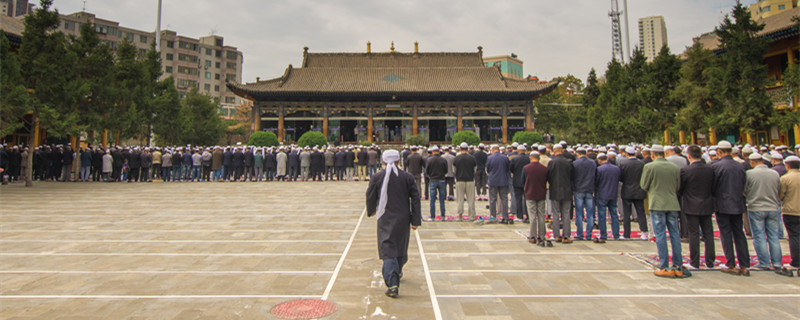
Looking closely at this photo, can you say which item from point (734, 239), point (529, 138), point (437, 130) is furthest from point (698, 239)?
point (437, 130)

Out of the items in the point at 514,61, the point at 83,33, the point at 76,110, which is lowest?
the point at 76,110

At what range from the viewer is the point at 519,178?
31.1ft

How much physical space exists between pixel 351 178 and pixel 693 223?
16.6 meters

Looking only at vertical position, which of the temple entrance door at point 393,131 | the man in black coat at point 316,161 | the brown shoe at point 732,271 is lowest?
the brown shoe at point 732,271

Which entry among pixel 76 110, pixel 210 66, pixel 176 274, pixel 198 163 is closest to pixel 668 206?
pixel 176 274

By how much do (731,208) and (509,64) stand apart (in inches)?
3697

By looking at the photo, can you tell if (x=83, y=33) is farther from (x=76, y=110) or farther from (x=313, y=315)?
(x=313, y=315)

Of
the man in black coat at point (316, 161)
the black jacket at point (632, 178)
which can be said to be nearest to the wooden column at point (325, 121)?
the man in black coat at point (316, 161)

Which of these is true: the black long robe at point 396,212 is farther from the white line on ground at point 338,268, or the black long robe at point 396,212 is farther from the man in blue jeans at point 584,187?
the man in blue jeans at point 584,187

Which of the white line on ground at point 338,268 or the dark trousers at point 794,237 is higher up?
the dark trousers at point 794,237

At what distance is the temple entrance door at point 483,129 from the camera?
3825 centimetres

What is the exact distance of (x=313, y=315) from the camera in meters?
4.29

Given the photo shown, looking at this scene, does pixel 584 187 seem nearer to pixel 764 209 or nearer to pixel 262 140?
pixel 764 209

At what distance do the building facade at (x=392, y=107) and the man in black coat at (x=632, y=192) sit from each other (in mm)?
29105
